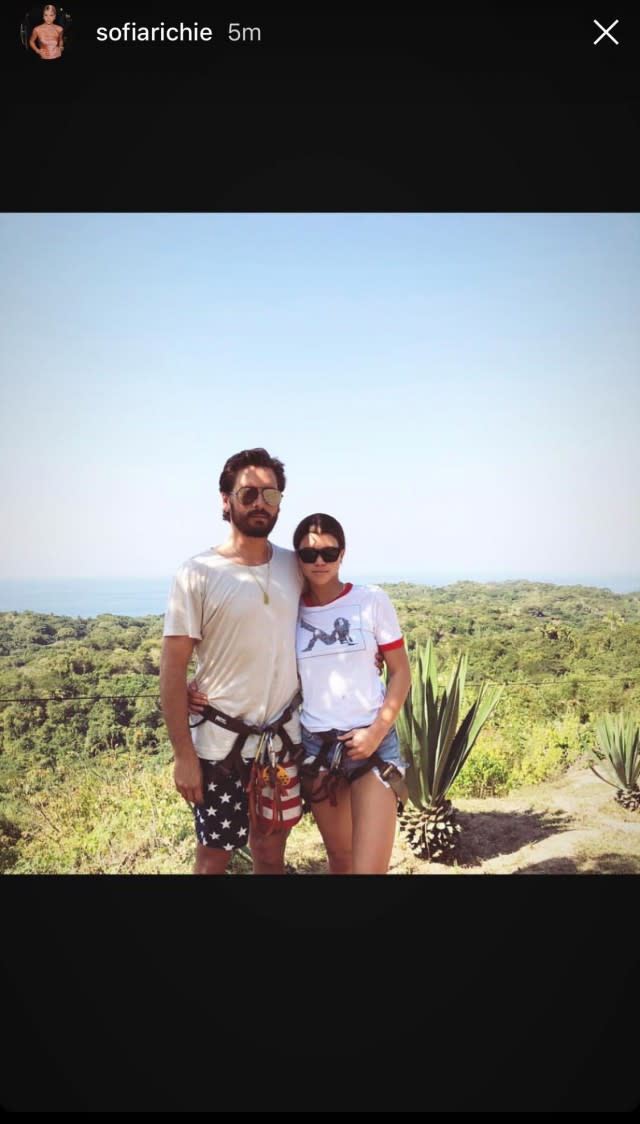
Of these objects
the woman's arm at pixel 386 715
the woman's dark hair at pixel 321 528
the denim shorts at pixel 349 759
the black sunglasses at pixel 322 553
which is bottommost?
the denim shorts at pixel 349 759

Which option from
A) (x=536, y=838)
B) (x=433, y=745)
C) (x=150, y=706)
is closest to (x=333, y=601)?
(x=433, y=745)

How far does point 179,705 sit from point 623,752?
2.50m

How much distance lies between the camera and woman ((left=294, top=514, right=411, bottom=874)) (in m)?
2.45

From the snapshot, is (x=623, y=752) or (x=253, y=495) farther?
(x=623, y=752)

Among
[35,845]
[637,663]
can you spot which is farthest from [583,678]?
[35,845]

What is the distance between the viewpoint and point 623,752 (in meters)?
3.86

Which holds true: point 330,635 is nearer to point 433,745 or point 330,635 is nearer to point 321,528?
point 321,528

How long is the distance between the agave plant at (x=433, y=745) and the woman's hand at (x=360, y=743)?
2.66 feet

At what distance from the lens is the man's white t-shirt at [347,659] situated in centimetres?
245
